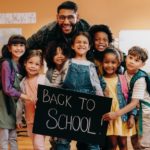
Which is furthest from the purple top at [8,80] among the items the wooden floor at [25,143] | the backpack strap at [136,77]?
the wooden floor at [25,143]

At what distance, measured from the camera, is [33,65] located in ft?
8.40

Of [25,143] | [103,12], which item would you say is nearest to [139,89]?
[25,143]

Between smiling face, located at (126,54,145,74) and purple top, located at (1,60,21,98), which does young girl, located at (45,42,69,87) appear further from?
smiling face, located at (126,54,145,74)

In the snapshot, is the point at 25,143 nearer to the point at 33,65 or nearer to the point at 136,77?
the point at 33,65

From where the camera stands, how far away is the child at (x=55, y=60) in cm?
249

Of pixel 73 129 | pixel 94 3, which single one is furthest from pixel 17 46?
pixel 94 3

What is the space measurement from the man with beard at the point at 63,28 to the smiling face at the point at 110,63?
300 mm

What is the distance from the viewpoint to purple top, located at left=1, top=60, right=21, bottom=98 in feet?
8.29

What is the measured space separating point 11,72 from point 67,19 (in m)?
0.59

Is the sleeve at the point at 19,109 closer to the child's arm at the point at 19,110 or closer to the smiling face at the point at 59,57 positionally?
the child's arm at the point at 19,110

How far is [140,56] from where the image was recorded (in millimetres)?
2445

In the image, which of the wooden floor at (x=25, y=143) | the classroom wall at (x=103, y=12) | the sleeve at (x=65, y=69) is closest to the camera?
the sleeve at (x=65, y=69)

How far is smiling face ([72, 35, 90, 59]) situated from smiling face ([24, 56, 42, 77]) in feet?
1.11

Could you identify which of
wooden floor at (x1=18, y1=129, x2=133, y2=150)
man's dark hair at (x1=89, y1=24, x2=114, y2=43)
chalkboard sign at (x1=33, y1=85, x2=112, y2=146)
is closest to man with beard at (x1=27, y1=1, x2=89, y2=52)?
man's dark hair at (x1=89, y1=24, x2=114, y2=43)
